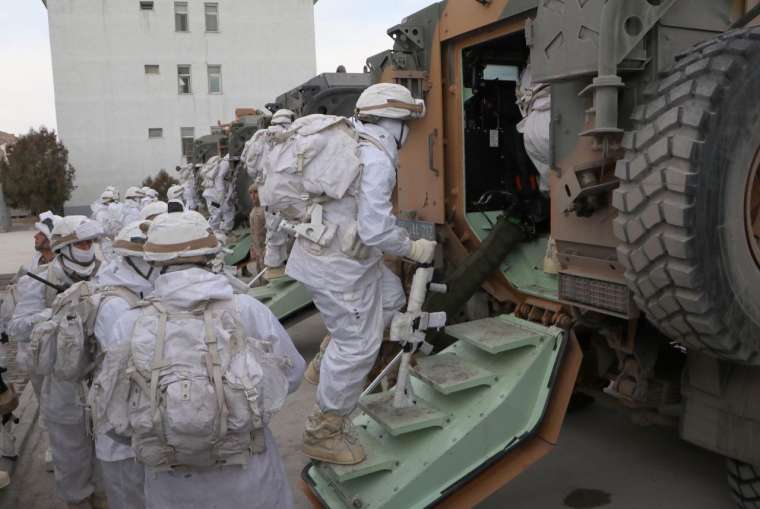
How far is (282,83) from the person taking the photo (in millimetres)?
30438

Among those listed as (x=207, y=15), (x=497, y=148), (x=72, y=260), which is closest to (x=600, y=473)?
(x=497, y=148)

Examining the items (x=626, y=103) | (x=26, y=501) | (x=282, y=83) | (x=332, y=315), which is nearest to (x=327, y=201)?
(x=332, y=315)

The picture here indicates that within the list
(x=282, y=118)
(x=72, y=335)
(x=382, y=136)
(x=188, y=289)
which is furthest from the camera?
(x=282, y=118)

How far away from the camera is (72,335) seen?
313cm

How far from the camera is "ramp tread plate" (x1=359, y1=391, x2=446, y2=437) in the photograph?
11.2 feet

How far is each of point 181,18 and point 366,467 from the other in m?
29.6

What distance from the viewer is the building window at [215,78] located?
30.0 metres

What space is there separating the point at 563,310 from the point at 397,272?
5.59ft

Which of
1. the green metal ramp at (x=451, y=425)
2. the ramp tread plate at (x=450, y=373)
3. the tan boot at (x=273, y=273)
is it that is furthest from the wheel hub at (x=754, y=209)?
the tan boot at (x=273, y=273)

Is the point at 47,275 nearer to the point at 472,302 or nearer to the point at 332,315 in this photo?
the point at 332,315

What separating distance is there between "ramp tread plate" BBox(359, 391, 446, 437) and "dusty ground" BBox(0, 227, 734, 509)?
29.6 inches

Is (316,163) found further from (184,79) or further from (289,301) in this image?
(184,79)

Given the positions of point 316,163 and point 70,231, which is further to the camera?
point 70,231

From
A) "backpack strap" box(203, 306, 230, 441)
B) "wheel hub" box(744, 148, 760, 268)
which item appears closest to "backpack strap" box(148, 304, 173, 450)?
"backpack strap" box(203, 306, 230, 441)
